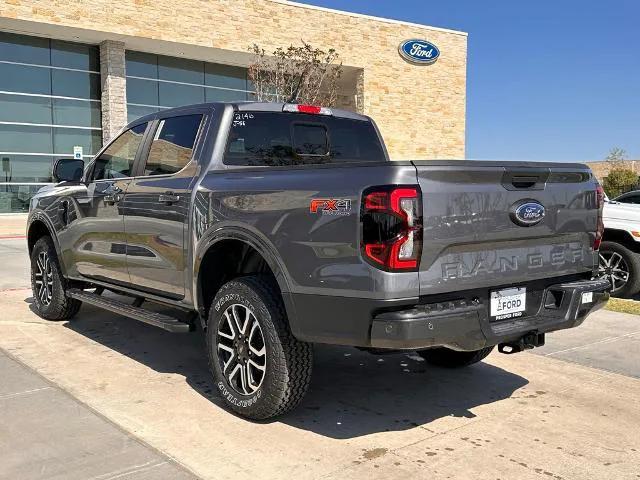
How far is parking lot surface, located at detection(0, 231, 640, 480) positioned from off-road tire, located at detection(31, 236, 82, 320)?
54 centimetres

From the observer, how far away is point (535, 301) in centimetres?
379

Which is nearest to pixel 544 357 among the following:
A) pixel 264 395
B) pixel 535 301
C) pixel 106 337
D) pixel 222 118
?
Answer: pixel 535 301

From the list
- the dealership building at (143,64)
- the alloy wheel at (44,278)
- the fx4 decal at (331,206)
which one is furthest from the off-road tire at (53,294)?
the dealership building at (143,64)

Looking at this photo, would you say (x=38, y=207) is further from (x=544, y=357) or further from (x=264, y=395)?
(x=544, y=357)

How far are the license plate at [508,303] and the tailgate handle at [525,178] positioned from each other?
0.58 meters

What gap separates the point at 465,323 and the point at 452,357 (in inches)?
70.9

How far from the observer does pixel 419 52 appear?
33906 millimetres

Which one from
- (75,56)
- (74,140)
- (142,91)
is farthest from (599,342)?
(75,56)

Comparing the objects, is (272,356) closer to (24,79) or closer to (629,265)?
(629,265)

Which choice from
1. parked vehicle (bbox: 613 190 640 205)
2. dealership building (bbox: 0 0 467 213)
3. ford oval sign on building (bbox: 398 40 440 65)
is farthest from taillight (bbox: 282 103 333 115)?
ford oval sign on building (bbox: 398 40 440 65)

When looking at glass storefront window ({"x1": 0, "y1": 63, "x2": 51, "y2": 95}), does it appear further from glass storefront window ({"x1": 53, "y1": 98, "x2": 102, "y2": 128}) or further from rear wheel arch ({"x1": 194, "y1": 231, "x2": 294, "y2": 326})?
rear wheel arch ({"x1": 194, "y1": 231, "x2": 294, "y2": 326})

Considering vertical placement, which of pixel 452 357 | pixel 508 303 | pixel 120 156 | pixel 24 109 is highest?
pixel 24 109

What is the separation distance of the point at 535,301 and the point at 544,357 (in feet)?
6.44

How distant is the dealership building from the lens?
Answer: 24.7 metres
